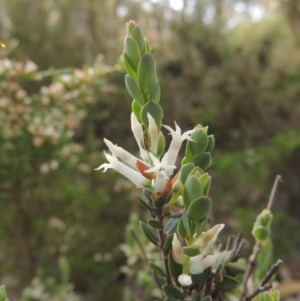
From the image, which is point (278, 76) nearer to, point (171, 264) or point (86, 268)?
point (86, 268)

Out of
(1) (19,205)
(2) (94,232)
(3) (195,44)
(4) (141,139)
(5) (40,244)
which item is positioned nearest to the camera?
(4) (141,139)

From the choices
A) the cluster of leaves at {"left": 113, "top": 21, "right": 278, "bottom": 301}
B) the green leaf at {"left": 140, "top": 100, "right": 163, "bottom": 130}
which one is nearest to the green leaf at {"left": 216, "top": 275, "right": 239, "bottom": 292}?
the cluster of leaves at {"left": 113, "top": 21, "right": 278, "bottom": 301}

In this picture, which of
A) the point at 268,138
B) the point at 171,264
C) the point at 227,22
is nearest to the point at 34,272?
the point at 171,264

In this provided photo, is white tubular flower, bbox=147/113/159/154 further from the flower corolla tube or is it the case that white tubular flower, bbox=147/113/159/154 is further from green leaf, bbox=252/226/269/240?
green leaf, bbox=252/226/269/240

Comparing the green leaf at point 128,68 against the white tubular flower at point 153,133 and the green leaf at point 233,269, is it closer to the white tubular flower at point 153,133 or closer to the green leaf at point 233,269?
the white tubular flower at point 153,133

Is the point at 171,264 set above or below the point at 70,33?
below

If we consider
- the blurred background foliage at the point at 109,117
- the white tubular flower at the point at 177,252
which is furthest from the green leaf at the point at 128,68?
the blurred background foliage at the point at 109,117

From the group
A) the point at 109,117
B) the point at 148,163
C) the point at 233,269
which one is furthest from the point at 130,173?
the point at 109,117
